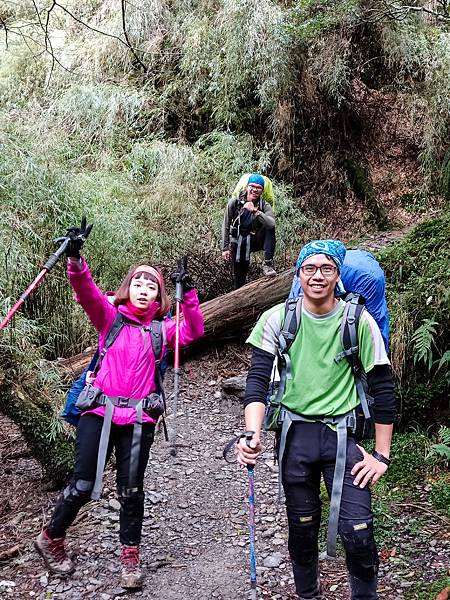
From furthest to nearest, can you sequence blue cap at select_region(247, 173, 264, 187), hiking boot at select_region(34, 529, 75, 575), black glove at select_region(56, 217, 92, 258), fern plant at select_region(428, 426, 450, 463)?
blue cap at select_region(247, 173, 264, 187) < fern plant at select_region(428, 426, 450, 463) < hiking boot at select_region(34, 529, 75, 575) < black glove at select_region(56, 217, 92, 258)

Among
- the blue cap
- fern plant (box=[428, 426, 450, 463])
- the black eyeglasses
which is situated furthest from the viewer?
the blue cap

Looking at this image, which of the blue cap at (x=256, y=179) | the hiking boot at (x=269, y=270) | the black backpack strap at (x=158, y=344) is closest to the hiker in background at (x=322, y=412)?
the black backpack strap at (x=158, y=344)

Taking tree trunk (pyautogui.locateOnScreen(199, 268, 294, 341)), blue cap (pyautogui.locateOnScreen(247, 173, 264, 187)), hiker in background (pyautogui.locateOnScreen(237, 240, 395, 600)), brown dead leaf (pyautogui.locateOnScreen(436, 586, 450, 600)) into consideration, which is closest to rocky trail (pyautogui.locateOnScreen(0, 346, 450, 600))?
brown dead leaf (pyautogui.locateOnScreen(436, 586, 450, 600))

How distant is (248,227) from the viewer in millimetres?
7531

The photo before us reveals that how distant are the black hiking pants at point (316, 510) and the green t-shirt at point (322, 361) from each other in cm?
11

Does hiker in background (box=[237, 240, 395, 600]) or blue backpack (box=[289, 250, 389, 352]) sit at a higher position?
blue backpack (box=[289, 250, 389, 352])

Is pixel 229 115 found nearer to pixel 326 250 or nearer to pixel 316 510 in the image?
pixel 326 250

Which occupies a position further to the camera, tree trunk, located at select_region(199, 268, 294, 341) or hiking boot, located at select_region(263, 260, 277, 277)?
Result: hiking boot, located at select_region(263, 260, 277, 277)

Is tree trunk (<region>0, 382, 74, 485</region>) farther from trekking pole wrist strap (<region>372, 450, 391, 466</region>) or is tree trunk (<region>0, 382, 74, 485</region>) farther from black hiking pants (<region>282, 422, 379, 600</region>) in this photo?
trekking pole wrist strap (<region>372, 450, 391, 466</region>)

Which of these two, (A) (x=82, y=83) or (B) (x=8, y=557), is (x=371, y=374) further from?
(A) (x=82, y=83)

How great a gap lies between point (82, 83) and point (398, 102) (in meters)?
6.06

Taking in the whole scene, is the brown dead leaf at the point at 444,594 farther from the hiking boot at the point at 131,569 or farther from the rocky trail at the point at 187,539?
the hiking boot at the point at 131,569

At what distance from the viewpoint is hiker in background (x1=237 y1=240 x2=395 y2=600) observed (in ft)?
8.64

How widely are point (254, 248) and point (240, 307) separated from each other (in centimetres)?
89
